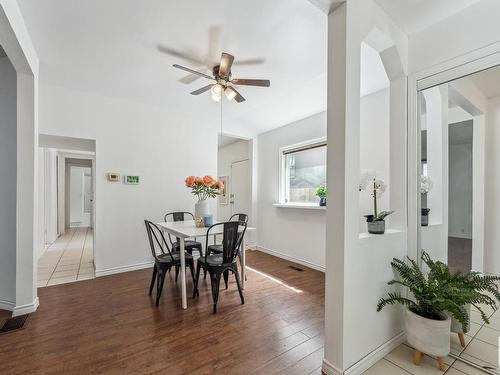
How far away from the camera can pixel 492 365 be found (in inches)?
61.3

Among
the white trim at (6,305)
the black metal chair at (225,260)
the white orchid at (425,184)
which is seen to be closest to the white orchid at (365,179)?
the white orchid at (425,184)

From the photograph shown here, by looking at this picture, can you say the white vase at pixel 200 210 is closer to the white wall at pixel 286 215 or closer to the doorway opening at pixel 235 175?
the white wall at pixel 286 215

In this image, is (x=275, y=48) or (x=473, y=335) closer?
(x=473, y=335)

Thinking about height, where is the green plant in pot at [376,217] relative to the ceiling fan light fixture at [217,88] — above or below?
below

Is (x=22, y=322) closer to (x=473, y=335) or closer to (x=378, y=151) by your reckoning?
(x=473, y=335)

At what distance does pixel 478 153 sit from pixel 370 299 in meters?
1.49

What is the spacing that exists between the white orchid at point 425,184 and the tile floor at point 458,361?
121 cm

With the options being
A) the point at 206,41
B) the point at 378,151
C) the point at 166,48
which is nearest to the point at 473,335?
the point at 378,151

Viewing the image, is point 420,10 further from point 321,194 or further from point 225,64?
point 321,194

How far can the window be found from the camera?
151 inches

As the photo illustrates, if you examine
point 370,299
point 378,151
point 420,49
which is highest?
point 420,49

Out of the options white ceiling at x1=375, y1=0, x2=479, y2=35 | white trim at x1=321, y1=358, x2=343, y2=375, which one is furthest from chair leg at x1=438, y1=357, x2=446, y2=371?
white ceiling at x1=375, y1=0, x2=479, y2=35

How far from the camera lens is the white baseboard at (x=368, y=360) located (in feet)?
4.85

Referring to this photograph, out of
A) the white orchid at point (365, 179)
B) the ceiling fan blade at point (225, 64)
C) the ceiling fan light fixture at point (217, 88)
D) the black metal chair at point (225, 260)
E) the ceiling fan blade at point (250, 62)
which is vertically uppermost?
the ceiling fan blade at point (250, 62)
